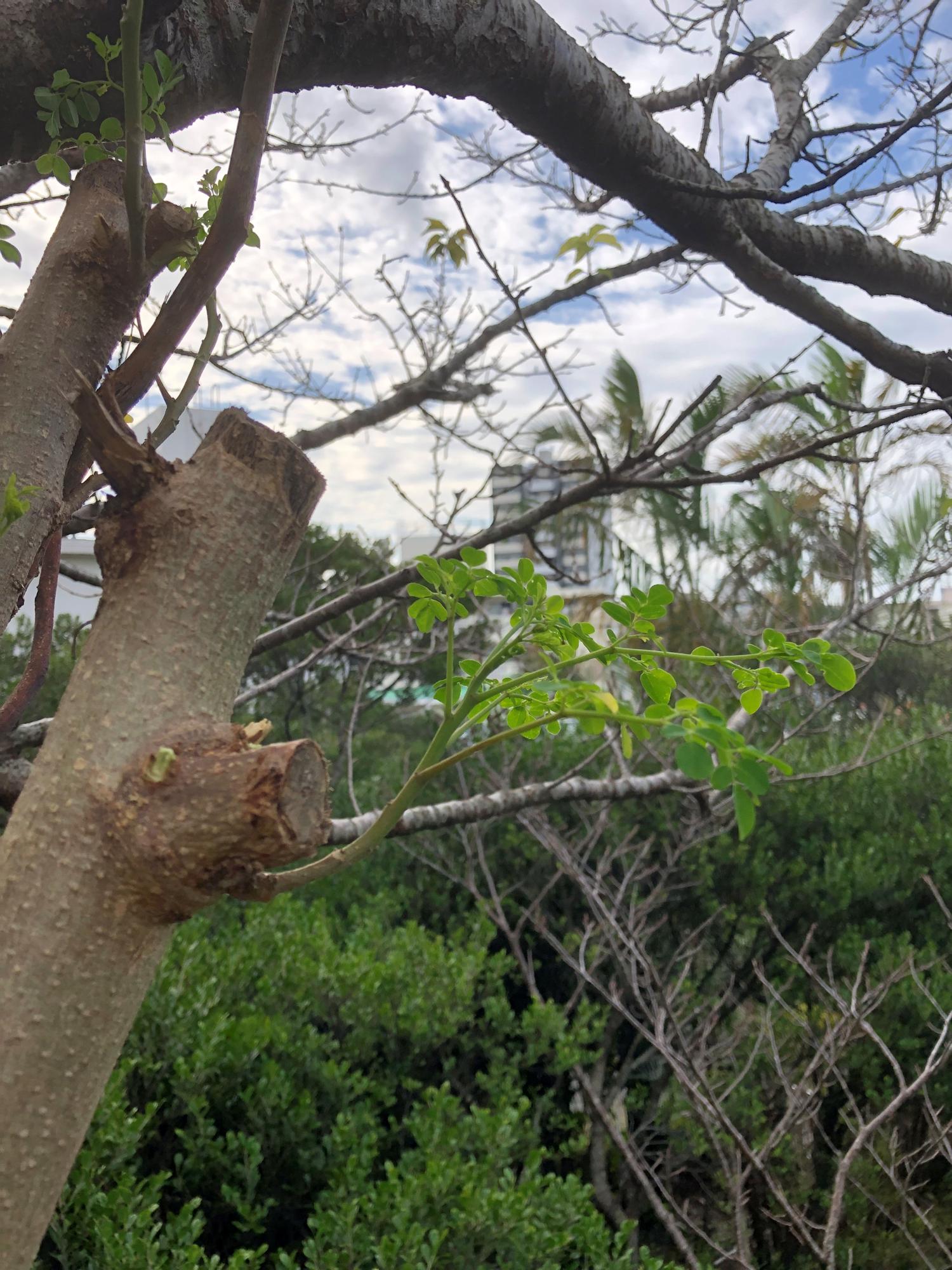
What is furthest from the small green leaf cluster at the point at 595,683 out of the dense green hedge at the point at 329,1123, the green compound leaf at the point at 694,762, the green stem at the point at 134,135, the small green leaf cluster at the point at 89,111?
the dense green hedge at the point at 329,1123

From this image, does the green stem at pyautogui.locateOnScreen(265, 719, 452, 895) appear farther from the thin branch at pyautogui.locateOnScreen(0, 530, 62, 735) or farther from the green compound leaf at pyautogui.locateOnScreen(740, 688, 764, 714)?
the thin branch at pyautogui.locateOnScreen(0, 530, 62, 735)

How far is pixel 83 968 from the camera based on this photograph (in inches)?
24.2

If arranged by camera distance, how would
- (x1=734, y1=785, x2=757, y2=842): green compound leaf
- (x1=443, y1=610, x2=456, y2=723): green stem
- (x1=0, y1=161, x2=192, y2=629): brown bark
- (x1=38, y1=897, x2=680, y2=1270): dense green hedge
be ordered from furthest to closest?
(x1=38, y1=897, x2=680, y2=1270): dense green hedge < (x1=0, y1=161, x2=192, y2=629): brown bark < (x1=443, y1=610, x2=456, y2=723): green stem < (x1=734, y1=785, x2=757, y2=842): green compound leaf

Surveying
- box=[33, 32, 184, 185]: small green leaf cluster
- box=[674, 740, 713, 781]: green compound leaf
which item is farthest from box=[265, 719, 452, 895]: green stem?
box=[33, 32, 184, 185]: small green leaf cluster

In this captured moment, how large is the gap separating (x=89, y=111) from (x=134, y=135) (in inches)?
11.1

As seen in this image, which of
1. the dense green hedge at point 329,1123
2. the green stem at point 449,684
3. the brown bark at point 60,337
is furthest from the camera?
the dense green hedge at point 329,1123

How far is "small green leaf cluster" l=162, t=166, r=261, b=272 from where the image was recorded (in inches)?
41.1

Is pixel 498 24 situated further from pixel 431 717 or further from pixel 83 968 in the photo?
pixel 431 717

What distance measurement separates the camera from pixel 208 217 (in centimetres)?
106

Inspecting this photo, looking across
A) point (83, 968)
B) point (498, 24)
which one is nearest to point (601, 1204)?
point (83, 968)

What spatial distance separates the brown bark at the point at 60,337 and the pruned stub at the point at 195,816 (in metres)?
0.39

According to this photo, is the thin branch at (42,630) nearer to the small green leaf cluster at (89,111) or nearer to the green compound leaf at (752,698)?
the small green leaf cluster at (89,111)

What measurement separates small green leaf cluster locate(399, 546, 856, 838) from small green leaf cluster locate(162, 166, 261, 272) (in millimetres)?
469

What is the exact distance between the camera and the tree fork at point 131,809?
1.97ft
